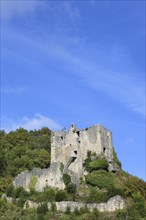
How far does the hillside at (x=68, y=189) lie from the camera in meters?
42.0

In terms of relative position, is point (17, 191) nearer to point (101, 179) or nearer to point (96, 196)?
point (96, 196)

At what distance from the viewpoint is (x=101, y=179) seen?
50406 mm

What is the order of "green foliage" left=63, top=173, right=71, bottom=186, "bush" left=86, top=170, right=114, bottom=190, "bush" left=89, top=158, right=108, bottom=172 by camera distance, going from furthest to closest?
"bush" left=89, top=158, right=108, bottom=172, "bush" left=86, top=170, right=114, bottom=190, "green foliage" left=63, top=173, right=71, bottom=186

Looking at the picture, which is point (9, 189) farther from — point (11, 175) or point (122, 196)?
point (122, 196)

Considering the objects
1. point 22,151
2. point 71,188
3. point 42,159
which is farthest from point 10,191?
point 22,151

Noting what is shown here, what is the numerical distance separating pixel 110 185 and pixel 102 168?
3.19 meters

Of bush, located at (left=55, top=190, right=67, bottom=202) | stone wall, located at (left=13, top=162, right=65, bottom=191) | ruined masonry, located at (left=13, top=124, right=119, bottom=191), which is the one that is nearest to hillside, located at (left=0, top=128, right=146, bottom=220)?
bush, located at (left=55, top=190, right=67, bottom=202)

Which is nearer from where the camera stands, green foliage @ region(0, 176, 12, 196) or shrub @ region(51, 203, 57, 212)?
shrub @ region(51, 203, 57, 212)

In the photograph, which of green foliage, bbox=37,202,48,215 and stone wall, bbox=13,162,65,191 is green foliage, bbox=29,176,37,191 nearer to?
stone wall, bbox=13,162,65,191

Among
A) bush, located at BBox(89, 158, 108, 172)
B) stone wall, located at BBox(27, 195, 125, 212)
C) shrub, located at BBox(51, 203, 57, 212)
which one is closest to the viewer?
stone wall, located at BBox(27, 195, 125, 212)

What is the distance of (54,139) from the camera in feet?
187

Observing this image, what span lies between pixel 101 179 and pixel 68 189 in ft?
13.1

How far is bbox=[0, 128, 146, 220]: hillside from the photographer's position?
138 feet

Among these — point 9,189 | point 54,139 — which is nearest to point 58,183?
point 9,189
